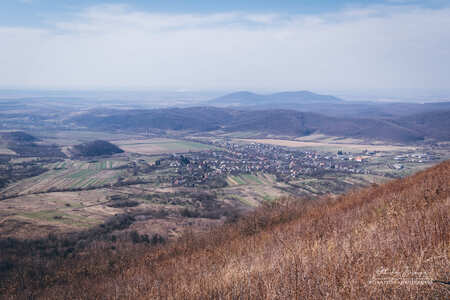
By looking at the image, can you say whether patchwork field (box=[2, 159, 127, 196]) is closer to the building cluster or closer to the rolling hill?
the rolling hill

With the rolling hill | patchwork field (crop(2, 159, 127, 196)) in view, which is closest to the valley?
patchwork field (crop(2, 159, 127, 196))

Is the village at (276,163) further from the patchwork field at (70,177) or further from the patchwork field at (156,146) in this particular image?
the patchwork field at (70,177)

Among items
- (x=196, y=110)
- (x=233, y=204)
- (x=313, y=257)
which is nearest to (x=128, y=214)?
(x=233, y=204)

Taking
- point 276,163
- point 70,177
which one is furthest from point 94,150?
point 276,163

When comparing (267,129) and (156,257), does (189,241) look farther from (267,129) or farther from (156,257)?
(267,129)
